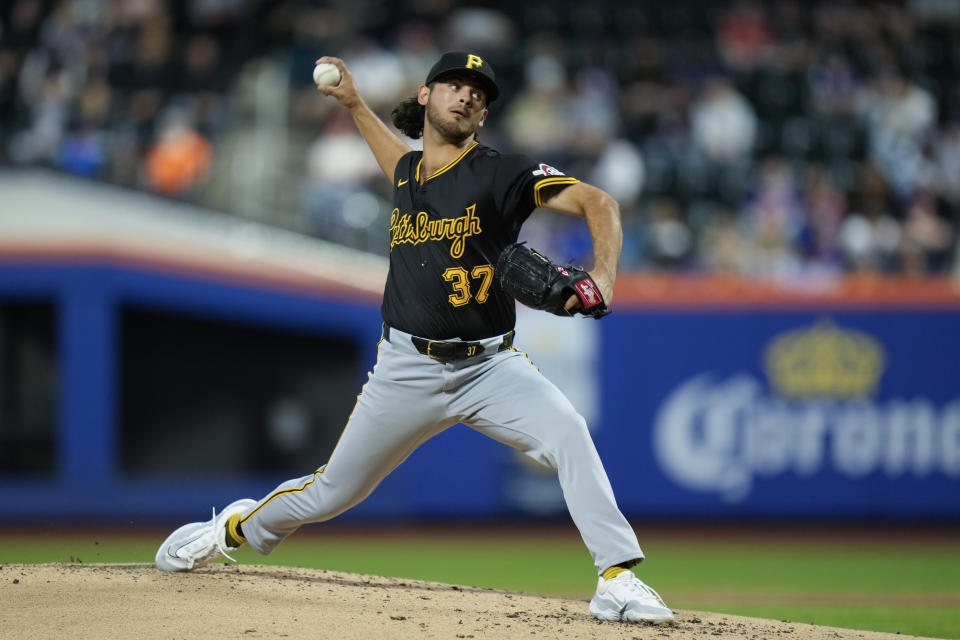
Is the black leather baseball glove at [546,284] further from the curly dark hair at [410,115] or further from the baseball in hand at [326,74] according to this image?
the baseball in hand at [326,74]

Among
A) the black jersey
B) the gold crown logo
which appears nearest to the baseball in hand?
the black jersey

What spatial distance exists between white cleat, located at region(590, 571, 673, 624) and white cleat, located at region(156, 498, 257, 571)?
137 cm

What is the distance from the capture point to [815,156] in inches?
430

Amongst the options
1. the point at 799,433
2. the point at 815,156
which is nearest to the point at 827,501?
the point at 799,433

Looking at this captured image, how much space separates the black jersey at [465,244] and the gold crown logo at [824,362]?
19.5 ft

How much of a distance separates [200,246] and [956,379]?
20.0ft

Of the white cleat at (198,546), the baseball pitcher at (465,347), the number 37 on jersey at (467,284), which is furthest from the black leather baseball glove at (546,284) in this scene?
the white cleat at (198,546)

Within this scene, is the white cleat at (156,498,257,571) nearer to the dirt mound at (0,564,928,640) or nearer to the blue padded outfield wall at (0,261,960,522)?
the dirt mound at (0,564,928,640)

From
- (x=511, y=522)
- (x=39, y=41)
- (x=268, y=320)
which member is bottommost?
(x=511, y=522)

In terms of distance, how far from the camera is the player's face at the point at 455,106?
4.15 m

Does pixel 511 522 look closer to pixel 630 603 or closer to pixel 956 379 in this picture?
pixel 956 379

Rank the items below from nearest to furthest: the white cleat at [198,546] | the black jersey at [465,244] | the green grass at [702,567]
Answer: the black jersey at [465,244]
the white cleat at [198,546]
the green grass at [702,567]

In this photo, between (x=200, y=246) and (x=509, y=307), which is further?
(x=200, y=246)

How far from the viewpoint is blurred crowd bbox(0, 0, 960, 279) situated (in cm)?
1006
